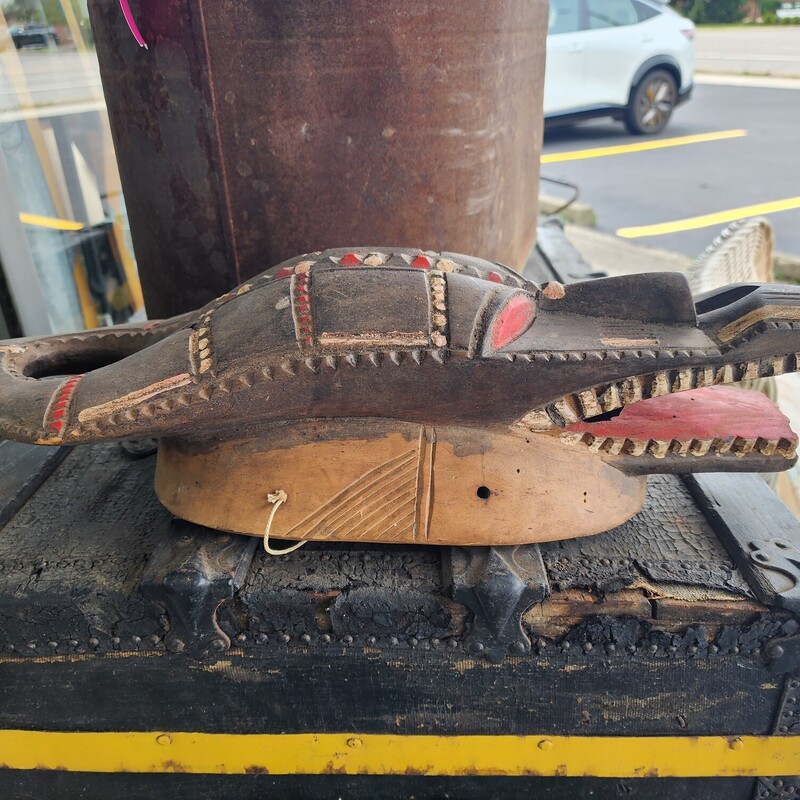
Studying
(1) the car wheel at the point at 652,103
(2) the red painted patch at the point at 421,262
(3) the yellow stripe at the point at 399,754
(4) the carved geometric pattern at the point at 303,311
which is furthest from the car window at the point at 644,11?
(3) the yellow stripe at the point at 399,754

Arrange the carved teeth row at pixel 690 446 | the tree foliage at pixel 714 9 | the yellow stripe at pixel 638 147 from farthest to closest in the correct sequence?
the tree foliage at pixel 714 9 < the yellow stripe at pixel 638 147 < the carved teeth row at pixel 690 446

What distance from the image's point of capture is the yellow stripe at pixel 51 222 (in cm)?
220

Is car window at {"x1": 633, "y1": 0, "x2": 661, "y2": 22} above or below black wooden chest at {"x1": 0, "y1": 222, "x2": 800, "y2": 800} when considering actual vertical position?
above

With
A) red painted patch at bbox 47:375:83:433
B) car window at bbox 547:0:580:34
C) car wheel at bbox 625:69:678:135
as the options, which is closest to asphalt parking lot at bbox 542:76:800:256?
car wheel at bbox 625:69:678:135

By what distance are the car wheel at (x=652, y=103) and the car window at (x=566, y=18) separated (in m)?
0.81

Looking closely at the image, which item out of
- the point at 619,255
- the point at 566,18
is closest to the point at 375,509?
the point at 619,255

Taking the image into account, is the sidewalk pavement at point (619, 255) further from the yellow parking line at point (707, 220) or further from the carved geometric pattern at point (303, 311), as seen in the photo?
the carved geometric pattern at point (303, 311)

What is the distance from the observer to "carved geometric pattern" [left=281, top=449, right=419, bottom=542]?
0.98m

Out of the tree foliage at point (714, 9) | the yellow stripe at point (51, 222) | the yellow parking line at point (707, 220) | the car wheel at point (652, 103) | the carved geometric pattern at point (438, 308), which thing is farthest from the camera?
the tree foliage at point (714, 9)

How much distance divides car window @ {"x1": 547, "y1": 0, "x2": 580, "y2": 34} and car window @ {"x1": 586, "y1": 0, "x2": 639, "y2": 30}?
111 mm

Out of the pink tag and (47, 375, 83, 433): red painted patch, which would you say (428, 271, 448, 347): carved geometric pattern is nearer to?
(47, 375, 83, 433): red painted patch

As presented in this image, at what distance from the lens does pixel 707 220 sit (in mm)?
4473

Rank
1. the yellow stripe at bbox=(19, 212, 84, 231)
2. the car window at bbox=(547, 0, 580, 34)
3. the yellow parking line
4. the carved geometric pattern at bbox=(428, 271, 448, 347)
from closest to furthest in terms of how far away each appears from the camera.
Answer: the carved geometric pattern at bbox=(428, 271, 448, 347), the yellow stripe at bbox=(19, 212, 84, 231), the yellow parking line, the car window at bbox=(547, 0, 580, 34)

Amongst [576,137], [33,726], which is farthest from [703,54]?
[33,726]
